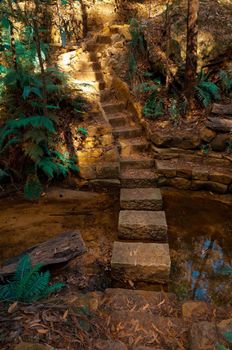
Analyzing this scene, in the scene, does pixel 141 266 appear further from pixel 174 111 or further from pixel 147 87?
pixel 147 87

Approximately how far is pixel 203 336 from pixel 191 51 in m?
5.40

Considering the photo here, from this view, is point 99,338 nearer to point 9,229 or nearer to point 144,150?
point 9,229

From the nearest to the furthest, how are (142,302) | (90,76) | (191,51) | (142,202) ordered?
(142,302), (142,202), (191,51), (90,76)

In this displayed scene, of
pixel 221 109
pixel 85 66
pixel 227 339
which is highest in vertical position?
pixel 85 66

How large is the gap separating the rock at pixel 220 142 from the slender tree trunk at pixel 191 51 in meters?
1.07

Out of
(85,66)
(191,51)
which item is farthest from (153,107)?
(85,66)

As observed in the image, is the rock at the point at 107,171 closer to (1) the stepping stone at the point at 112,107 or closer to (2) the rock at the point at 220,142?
(2) the rock at the point at 220,142

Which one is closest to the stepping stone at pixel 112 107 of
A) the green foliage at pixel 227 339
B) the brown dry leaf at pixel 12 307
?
the brown dry leaf at pixel 12 307

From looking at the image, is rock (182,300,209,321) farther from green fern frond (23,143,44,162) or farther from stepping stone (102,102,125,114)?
stepping stone (102,102,125,114)

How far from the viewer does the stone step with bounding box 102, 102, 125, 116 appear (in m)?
6.90

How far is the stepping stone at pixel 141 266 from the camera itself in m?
3.17

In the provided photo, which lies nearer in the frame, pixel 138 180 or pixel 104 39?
pixel 138 180

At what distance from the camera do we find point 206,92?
6.00 m

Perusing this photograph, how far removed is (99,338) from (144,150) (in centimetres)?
438
